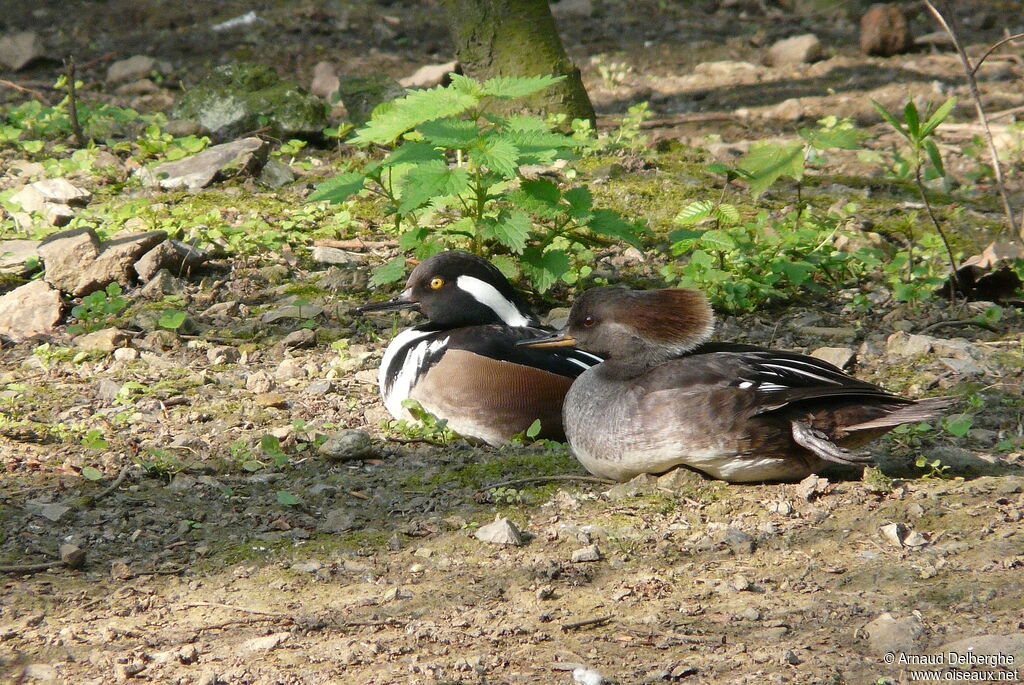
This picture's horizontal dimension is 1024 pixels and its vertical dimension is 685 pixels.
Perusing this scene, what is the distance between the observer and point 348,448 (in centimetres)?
470

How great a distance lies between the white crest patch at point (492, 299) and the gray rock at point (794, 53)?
21.1 feet

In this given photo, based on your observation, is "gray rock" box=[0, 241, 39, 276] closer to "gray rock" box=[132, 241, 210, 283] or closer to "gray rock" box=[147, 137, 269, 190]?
"gray rock" box=[132, 241, 210, 283]

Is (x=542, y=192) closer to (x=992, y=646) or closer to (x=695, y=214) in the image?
(x=695, y=214)

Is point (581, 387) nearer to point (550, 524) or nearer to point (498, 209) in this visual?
point (550, 524)

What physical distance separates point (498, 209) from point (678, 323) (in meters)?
1.97

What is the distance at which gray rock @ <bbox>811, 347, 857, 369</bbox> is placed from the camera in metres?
5.42

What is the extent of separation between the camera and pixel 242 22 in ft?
40.0

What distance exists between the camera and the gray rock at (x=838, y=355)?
17.8 feet

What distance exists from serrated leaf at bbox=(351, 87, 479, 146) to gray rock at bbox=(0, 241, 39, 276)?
2149 millimetres

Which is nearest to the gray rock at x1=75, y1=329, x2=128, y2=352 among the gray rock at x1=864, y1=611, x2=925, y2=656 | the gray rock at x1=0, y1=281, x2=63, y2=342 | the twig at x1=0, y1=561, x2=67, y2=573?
the gray rock at x1=0, y1=281, x2=63, y2=342

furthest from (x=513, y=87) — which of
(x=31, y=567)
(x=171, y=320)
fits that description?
(x=31, y=567)

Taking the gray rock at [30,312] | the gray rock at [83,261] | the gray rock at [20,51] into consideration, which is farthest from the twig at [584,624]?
the gray rock at [20,51]


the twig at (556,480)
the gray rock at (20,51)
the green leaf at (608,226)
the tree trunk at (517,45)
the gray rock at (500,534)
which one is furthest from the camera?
the gray rock at (20,51)

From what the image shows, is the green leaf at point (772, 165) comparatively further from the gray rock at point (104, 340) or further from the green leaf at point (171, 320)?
the gray rock at point (104, 340)
